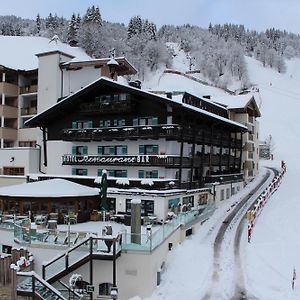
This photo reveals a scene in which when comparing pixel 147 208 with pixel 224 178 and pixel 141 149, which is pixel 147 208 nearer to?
pixel 141 149

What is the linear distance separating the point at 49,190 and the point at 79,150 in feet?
32.9

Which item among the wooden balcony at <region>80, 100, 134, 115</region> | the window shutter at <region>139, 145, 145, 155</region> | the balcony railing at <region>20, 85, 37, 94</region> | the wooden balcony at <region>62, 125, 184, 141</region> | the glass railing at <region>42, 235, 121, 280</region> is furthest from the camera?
the balcony railing at <region>20, 85, 37, 94</region>

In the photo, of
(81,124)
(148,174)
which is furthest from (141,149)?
(81,124)

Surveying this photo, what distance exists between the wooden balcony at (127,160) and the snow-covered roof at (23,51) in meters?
14.7

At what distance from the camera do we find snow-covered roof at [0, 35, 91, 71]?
51125mm

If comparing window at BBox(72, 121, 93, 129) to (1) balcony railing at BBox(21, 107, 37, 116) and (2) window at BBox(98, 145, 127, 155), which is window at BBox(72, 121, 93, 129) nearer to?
(2) window at BBox(98, 145, 127, 155)

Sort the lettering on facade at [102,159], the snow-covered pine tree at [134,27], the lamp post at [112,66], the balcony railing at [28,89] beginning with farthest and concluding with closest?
the snow-covered pine tree at [134,27] < the balcony railing at [28,89] < the lamp post at [112,66] < the lettering on facade at [102,159]

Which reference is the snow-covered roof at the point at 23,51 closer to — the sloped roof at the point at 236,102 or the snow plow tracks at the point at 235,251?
the sloped roof at the point at 236,102

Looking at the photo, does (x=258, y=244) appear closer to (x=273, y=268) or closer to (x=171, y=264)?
(x=273, y=268)

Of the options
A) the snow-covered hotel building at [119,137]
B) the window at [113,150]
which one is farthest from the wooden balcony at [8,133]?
the window at [113,150]

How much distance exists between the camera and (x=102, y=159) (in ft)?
120

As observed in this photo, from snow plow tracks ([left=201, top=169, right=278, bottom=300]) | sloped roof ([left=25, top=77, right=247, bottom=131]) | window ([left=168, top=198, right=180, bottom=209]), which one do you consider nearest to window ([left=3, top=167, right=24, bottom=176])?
sloped roof ([left=25, top=77, right=247, bottom=131])

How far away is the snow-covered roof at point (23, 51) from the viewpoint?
51.1 m

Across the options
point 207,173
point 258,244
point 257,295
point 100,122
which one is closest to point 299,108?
point 207,173
